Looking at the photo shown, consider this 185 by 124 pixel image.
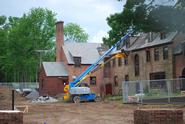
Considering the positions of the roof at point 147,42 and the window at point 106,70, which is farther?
the window at point 106,70

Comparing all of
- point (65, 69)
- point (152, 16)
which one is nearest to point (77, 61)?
point (65, 69)

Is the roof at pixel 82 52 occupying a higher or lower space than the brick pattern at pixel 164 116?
higher

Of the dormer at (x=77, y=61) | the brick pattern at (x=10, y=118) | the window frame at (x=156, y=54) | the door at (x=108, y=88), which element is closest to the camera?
the brick pattern at (x=10, y=118)

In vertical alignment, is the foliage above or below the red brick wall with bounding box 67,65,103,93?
above

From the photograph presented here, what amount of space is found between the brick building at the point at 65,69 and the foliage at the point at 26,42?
19202mm

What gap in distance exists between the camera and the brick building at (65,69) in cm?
6769

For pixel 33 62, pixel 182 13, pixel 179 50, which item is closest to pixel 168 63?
pixel 179 50

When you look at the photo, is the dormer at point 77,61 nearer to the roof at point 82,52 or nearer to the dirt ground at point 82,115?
the roof at point 82,52

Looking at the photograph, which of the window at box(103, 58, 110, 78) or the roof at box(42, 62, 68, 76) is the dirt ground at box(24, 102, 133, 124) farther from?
the roof at box(42, 62, 68, 76)

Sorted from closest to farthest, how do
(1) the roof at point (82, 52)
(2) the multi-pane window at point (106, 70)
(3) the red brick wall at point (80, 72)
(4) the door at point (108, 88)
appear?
(4) the door at point (108, 88) < (2) the multi-pane window at point (106, 70) < (3) the red brick wall at point (80, 72) < (1) the roof at point (82, 52)

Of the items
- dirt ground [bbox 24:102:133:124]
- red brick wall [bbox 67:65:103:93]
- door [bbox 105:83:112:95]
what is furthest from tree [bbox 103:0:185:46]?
red brick wall [bbox 67:65:103:93]

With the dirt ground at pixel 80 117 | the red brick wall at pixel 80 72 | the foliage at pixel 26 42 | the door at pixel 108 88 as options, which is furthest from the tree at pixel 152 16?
the foliage at pixel 26 42

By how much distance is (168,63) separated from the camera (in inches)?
1976

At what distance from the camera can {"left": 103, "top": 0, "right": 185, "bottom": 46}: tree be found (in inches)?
945
